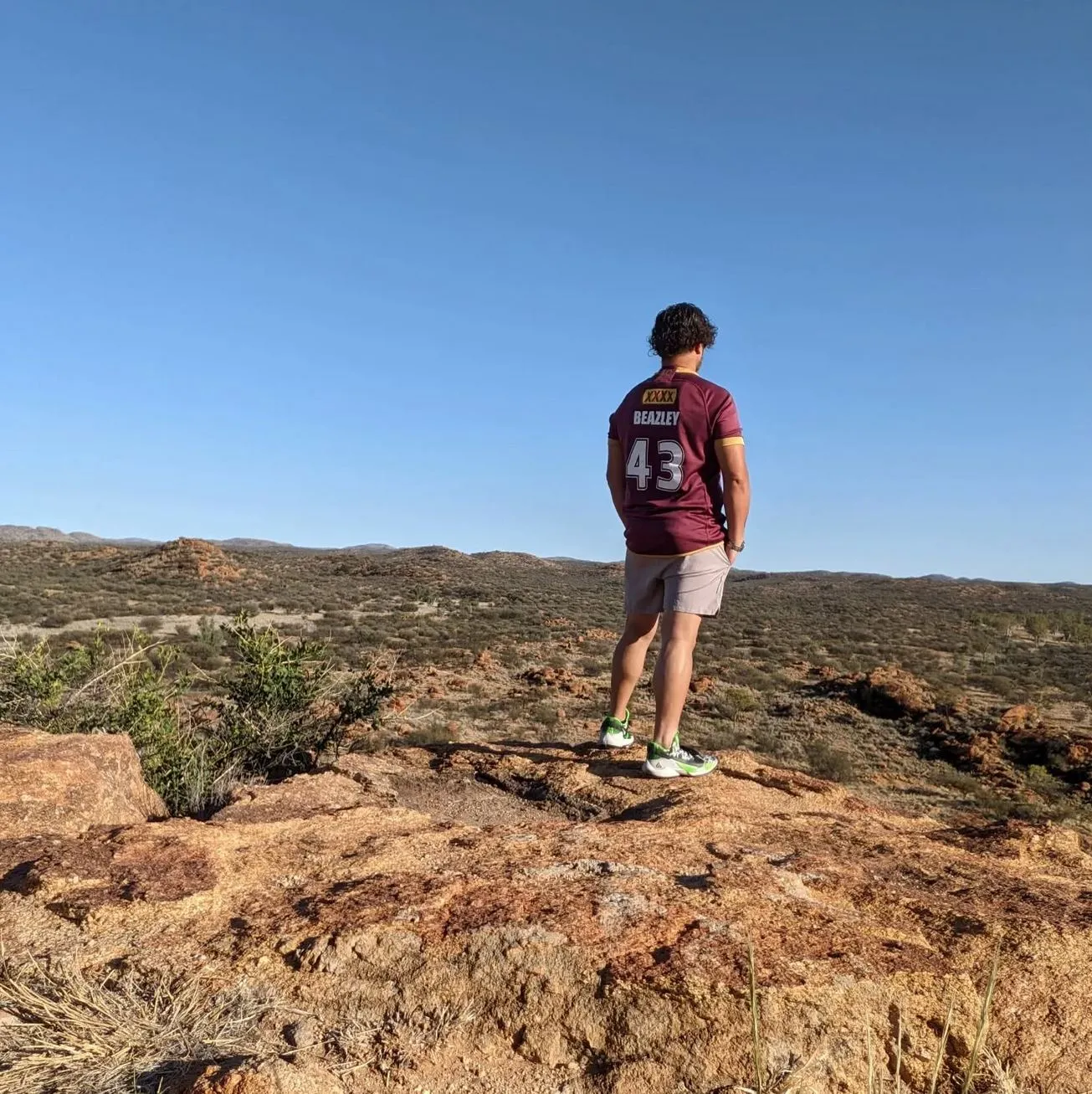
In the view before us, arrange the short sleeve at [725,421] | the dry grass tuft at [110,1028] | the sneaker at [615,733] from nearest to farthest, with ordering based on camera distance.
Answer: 1. the dry grass tuft at [110,1028]
2. the short sleeve at [725,421]
3. the sneaker at [615,733]

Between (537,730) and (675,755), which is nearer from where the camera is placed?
(675,755)

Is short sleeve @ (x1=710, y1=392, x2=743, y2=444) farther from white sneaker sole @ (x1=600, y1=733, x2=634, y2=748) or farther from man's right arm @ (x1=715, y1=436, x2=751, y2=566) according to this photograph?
white sneaker sole @ (x1=600, y1=733, x2=634, y2=748)

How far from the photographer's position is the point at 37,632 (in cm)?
1875

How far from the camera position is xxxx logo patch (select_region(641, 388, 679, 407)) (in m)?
3.29

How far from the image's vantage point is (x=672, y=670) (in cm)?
325

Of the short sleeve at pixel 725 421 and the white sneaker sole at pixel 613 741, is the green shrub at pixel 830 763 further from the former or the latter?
the short sleeve at pixel 725 421

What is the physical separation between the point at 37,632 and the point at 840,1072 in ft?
69.9

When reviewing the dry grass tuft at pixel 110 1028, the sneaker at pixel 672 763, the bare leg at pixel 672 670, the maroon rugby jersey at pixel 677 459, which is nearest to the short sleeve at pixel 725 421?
the maroon rugby jersey at pixel 677 459

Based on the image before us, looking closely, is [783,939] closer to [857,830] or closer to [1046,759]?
[857,830]

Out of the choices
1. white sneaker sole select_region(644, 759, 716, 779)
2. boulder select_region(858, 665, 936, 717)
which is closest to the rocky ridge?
white sneaker sole select_region(644, 759, 716, 779)

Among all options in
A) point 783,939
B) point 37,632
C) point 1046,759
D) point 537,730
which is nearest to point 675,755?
point 783,939

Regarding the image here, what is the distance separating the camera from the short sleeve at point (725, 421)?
3.22 metres

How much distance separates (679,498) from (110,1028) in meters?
2.52

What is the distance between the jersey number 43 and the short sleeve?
16 centimetres
